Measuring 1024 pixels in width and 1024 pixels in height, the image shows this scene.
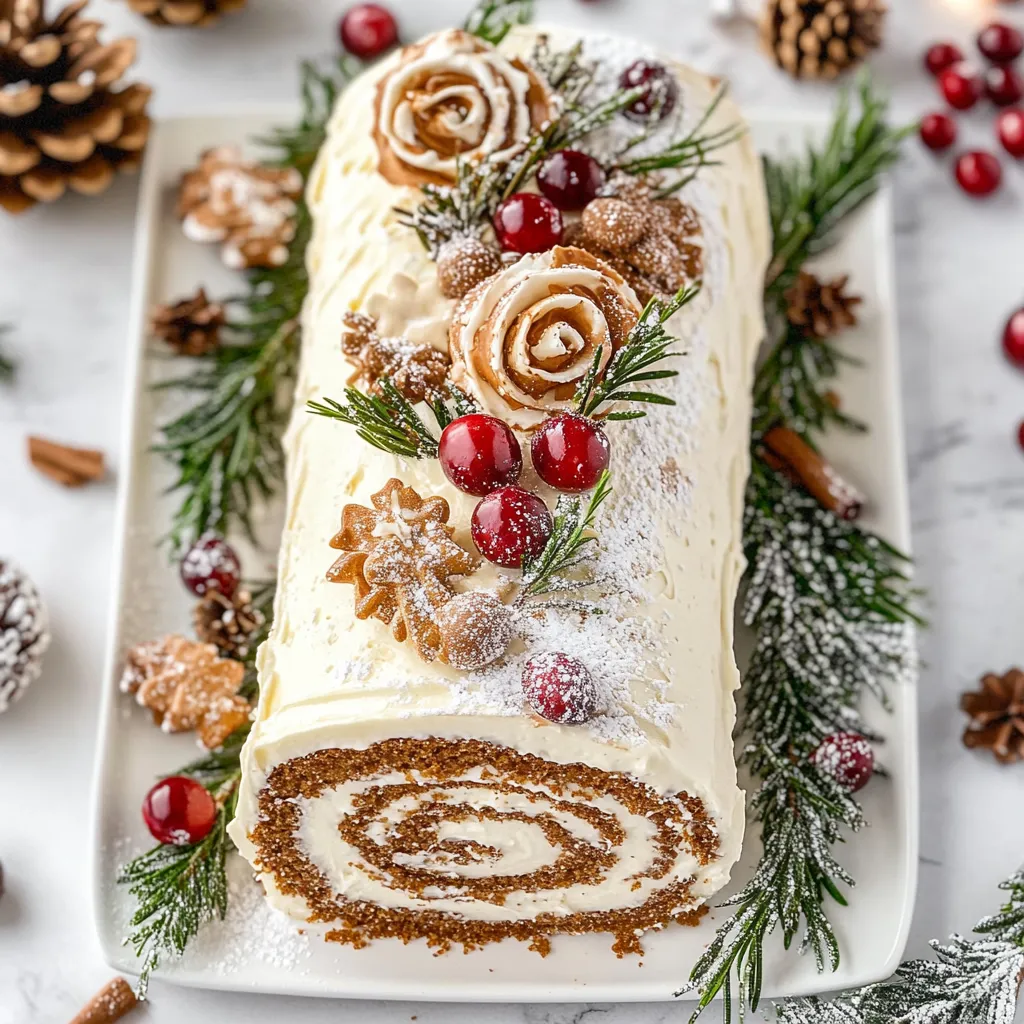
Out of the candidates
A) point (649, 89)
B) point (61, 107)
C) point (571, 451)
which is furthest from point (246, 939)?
point (61, 107)

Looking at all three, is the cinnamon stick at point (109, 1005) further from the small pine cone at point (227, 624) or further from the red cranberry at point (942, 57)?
the red cranberry at point (942, 57)

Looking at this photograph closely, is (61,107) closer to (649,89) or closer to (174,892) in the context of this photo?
(649,89)

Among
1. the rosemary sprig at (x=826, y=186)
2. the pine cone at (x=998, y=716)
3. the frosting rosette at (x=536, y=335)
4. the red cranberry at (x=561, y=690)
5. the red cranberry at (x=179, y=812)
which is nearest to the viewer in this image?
the red cranberry at (x=561, y=690)

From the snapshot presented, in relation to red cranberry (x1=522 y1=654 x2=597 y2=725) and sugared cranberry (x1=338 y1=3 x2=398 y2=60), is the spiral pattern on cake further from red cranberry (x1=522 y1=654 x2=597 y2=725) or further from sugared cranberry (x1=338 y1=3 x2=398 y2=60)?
sugared cranberry (x1=338 y1=3 x2=398 y2=60)

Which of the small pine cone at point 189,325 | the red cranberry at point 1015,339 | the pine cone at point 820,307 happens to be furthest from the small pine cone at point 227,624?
the red cranberry at point 1015,339

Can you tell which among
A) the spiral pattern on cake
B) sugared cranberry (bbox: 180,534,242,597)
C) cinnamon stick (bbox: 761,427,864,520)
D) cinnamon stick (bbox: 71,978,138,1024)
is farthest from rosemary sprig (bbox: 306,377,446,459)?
cinnamon stick (bbox: 71,978,138,1024)

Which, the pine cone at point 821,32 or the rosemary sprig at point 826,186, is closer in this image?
the rosemary sprig at point 826,186
